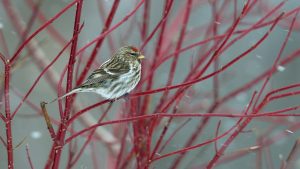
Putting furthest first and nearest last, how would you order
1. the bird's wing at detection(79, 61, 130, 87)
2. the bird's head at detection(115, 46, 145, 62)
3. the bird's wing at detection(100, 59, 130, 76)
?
1. the bird's head at detection(115, 46, 145, 62)
2. the bird's wing at detection(100, 59, 130, 76)
3. the bird's wing at detection(79, 61, 130, 87)

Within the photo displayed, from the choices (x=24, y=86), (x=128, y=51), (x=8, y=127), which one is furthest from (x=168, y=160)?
(x=8, y=127)

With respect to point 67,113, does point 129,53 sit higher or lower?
higher

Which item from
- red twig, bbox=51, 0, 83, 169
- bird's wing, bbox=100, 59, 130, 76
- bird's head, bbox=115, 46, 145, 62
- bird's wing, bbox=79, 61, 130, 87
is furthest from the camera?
bird's head, bbox=115, 46, 145, 62

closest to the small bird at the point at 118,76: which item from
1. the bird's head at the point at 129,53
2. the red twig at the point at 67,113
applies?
the bird's head at the point at 129,53

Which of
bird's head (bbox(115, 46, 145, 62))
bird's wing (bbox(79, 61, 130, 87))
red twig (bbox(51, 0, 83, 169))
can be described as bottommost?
red twig (bbox(51, 0, 83, 169))

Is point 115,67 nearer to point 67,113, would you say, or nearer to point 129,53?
point 129,53

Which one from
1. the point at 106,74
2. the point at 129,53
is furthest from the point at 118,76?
the point at 129,53

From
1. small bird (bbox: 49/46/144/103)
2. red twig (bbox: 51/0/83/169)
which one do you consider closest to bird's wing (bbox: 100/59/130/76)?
small bird (bbox: 49/46/144/103)

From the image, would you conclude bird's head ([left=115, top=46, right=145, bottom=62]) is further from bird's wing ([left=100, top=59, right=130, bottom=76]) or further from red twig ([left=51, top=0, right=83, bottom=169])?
red twig ([left=51, top=0, right=83, bottom=169])

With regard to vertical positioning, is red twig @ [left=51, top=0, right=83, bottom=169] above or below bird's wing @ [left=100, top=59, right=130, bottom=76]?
below
